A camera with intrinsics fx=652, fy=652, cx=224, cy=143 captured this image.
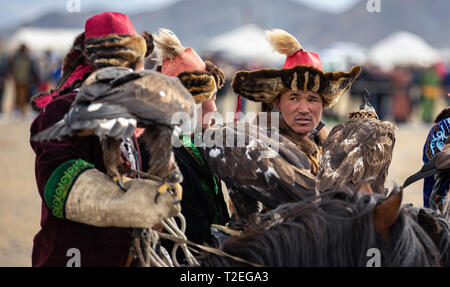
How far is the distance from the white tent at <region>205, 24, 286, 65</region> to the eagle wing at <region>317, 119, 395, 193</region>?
916 inches

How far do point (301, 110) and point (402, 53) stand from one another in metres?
23.7

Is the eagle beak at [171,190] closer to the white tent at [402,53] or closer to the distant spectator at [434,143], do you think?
the distant spectator at [434,143]

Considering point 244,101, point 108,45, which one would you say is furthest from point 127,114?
point 244,101

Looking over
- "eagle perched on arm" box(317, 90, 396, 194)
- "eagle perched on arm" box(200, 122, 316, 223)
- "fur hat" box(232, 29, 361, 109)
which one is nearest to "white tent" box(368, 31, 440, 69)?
"fur hat" box(232, 29, 361, 109)

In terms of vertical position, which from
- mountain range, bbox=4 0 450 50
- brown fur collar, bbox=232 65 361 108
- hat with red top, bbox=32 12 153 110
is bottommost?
mountain range, bbox=4 0 450 50

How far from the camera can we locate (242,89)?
3.28 meters

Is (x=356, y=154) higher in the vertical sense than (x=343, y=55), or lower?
higher

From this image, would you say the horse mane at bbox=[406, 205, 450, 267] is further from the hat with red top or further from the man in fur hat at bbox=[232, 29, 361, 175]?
the hat with red top

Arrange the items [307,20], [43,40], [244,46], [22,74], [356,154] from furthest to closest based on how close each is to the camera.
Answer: [307,20] → [43,40] → [244,46] → [22,74] → [356,154]

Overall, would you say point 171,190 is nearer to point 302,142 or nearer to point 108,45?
point 108,45

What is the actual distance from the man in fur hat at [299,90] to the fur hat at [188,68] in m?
0.23

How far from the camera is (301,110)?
10.4 feet

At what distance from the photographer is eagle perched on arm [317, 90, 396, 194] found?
2.75m

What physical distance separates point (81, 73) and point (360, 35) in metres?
131
